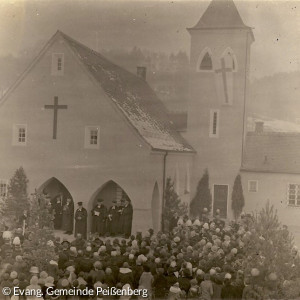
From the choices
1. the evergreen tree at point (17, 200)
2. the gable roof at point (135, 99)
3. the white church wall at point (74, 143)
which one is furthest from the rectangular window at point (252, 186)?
the evergreen tree at point (17, 200)

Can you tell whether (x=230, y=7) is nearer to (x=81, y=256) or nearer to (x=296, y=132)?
(x=296, y=132)

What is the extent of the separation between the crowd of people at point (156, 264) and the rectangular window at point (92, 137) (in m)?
1.44

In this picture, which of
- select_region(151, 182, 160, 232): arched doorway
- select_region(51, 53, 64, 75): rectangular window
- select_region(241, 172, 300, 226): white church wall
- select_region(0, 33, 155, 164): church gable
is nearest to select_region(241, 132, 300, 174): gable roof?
select_region(241, 172, 300, 226): white church wall

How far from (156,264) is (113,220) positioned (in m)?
1.03

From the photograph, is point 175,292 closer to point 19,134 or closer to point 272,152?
point 272,152

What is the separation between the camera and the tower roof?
25.4 feet

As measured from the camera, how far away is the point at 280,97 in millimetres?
7777

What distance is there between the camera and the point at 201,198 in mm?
8156

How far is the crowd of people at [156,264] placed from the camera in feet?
23.5

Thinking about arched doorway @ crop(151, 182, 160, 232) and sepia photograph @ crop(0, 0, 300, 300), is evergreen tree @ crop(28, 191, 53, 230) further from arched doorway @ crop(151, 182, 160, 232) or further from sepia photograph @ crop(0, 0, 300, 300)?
arched doorway @ crop(151, 182, 160, 232)

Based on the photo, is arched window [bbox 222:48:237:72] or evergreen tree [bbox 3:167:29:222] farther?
evergreen tree [bbox 3:167:29:222]

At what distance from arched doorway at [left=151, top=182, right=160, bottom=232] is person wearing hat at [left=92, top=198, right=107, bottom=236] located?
80cm

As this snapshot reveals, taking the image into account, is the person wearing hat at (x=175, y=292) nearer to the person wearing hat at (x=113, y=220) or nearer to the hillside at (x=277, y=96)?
the person wearing hat at (x=113, y=220)

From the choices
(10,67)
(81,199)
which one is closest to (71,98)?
(10,67)
